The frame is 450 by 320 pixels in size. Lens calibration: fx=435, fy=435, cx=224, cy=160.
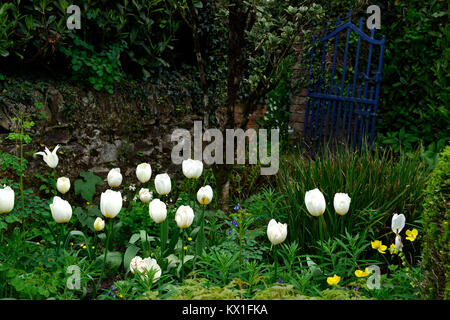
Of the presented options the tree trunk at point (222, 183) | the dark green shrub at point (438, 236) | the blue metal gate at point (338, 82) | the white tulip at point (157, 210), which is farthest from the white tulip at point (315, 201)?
the blue metal gate at point (338, 82)

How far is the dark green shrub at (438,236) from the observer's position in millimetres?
1840

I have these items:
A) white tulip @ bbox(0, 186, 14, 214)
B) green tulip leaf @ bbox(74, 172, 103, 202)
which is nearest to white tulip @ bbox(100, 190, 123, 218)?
white tulip @ bbox(0, 186, 14, 214)

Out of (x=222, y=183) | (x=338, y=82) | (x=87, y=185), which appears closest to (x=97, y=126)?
(x=87, y=185)

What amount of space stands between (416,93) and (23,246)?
4.92m

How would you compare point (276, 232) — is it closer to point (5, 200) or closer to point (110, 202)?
point (110, 202)

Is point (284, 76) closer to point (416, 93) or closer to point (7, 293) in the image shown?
point (416, 93)

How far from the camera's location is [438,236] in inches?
74.2

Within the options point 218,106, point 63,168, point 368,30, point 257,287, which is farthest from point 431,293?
point 368,30

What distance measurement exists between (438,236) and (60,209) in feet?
6.06

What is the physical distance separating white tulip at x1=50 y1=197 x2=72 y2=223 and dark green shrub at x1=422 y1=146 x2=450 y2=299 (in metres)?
1.80

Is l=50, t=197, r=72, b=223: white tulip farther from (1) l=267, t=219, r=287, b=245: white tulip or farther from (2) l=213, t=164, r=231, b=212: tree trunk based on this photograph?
(2) l=213, t=164, r=231, b=212: tree trunk

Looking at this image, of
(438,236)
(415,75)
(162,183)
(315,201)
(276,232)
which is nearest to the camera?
(438,236)

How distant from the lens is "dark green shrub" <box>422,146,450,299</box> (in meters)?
1.84

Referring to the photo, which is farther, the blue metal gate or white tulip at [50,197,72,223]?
the blue metal gate
